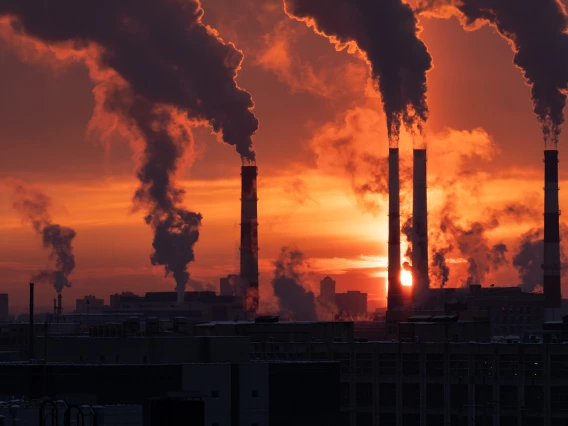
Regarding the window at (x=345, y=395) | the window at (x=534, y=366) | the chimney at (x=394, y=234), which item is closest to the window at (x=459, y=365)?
the window at (x=534, y=366)

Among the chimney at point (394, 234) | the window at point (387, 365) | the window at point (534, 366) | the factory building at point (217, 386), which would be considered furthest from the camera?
the chimney at point (394, 234)

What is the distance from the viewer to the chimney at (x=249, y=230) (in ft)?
576

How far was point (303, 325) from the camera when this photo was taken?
104 metres

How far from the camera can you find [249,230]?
175 metres

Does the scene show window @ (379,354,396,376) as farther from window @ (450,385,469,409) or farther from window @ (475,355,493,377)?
window @ (475,355,493,377)

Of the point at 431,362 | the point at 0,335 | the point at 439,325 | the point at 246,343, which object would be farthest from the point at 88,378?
the point at 0,335

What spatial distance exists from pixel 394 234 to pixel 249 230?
1595cm

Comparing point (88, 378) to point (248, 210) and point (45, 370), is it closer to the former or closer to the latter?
point (45, 370)

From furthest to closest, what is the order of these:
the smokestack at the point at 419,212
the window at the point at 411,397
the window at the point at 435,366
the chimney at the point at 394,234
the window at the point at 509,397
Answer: the smokestack at the point at 419,212 → the chimney at the point at 394,234 → the window at the point at 435,366 → the window at the point at 411,397 → the window at the point at 509,397

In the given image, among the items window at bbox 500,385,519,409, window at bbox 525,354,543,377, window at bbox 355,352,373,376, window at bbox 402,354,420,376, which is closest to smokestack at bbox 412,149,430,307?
window at bbox 355,352,373,376

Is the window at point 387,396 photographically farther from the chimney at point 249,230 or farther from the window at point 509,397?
the chimney at point 249,230

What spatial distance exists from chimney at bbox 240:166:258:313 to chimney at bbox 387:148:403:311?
14847 mm

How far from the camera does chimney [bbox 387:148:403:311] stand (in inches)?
6905

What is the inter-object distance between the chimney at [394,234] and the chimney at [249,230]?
14847 millimetres
